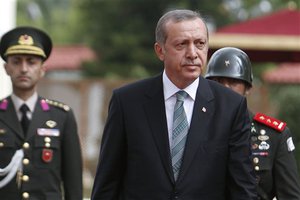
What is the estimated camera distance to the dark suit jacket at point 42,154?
22.2 feet

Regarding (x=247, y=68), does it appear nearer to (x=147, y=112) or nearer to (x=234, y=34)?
(x=147, y=112)

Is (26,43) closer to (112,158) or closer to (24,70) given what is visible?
(24,70)

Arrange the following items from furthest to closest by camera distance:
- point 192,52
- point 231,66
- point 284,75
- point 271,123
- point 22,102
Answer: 1. point 284,75
2. point 22,102
3. point 231,66
4. point 271,123
5. point 192,52

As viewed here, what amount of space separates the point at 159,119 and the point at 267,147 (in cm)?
127

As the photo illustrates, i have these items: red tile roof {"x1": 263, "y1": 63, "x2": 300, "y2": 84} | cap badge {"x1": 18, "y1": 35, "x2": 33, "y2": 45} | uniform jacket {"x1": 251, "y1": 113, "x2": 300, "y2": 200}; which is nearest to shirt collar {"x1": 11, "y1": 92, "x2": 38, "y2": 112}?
cap badge {"x1": 18, "y1": 35, "x2": 33, "y2": 45}

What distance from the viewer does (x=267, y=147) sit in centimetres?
615

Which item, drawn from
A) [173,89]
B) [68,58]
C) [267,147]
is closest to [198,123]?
[173,89]

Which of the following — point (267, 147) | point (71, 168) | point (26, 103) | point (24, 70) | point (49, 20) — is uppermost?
point (49, 20)

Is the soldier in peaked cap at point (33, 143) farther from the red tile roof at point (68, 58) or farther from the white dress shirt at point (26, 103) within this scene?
the red tile roof at point (68, 58)

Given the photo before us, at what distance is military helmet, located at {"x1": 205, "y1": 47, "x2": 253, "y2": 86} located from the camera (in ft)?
21.1

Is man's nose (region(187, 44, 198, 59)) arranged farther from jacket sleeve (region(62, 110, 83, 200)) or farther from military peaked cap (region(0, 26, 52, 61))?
military peaked cap (region(0, 26, 52, 61))

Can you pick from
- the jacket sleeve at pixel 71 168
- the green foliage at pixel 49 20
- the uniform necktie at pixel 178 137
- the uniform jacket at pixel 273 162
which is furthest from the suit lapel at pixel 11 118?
the green foliage at pixel 49 20

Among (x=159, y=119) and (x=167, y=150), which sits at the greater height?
(x=159, y=119)

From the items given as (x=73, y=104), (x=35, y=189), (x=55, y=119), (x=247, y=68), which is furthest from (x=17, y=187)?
(x=73, y=104)
